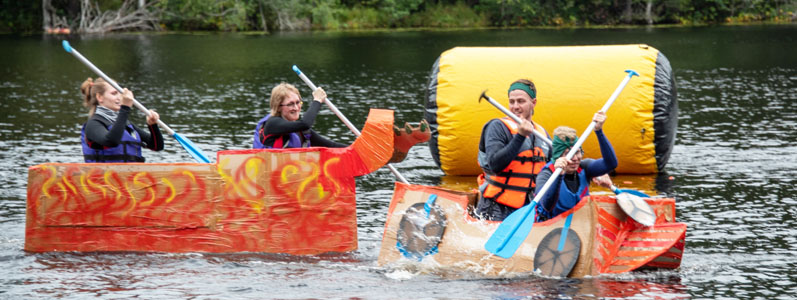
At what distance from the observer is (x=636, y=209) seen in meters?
7.90

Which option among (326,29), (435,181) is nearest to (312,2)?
(326,29)

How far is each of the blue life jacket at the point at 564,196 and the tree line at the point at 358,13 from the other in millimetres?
50230

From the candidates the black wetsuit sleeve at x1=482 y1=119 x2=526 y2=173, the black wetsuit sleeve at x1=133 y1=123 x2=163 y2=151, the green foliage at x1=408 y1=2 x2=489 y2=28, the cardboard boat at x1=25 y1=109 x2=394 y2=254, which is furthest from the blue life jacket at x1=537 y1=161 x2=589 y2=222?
the green foliage at x1=408 y1=2 x2=489 y2=28

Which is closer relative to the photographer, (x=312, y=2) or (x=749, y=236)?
(x=749, y=236)

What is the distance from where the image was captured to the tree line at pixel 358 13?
2237 inches

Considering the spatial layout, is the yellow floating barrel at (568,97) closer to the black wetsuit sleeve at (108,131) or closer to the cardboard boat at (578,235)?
the cardboard boat at (578,235)

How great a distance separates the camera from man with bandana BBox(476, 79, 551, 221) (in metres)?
7.88

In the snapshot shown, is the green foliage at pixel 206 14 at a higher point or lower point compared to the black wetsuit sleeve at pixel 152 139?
lower

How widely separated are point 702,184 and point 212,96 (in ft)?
49.4

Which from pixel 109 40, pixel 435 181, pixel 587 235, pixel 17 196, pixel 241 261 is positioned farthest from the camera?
pixel 109 40

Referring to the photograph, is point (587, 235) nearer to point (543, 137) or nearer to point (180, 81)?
point (543, 137)

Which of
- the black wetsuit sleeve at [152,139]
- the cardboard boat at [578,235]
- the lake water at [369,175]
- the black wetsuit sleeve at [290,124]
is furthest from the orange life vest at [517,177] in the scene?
the black wetsuit sleeve at [152,139]

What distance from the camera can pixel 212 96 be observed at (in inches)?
987

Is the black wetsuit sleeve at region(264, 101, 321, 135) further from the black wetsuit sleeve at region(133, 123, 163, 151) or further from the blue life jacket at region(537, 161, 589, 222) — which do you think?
the blue life jacket at region(537, 161, 589, 222)
